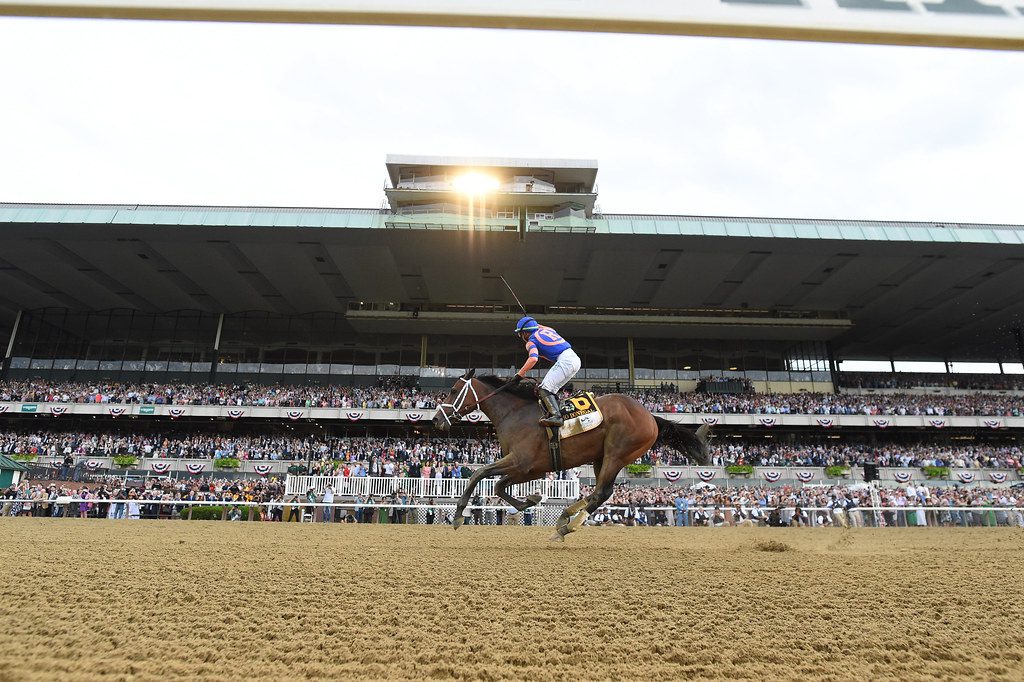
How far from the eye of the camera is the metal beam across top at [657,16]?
90.5 inches

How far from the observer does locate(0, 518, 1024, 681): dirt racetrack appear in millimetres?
2865

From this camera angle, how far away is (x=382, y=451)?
3422cm

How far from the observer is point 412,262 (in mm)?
37156

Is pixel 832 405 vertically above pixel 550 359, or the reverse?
pixel 832 405

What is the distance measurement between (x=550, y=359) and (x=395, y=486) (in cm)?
1848

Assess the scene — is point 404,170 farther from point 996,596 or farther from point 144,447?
point 996,596

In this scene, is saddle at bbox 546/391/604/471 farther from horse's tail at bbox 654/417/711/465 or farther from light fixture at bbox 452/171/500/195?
light fixture at bbox 452/171/500/195

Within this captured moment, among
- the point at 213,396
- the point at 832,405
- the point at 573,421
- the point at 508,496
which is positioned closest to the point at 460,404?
the point at 508,496

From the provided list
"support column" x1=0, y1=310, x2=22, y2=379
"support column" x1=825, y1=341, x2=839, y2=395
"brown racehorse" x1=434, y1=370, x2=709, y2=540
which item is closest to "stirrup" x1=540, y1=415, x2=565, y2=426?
"brown racehorse" x1=434, y1=370, x2=709, y2=540

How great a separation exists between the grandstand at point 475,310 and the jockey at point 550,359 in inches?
955

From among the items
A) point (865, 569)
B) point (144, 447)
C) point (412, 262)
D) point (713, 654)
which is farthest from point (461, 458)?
point (713, 654)

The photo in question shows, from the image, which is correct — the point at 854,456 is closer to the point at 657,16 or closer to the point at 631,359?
the point at 631,359

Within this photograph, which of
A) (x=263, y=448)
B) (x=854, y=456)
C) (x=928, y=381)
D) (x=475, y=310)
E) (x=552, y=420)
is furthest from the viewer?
(x=928, y=381)

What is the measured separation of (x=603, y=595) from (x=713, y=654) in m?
1.70
